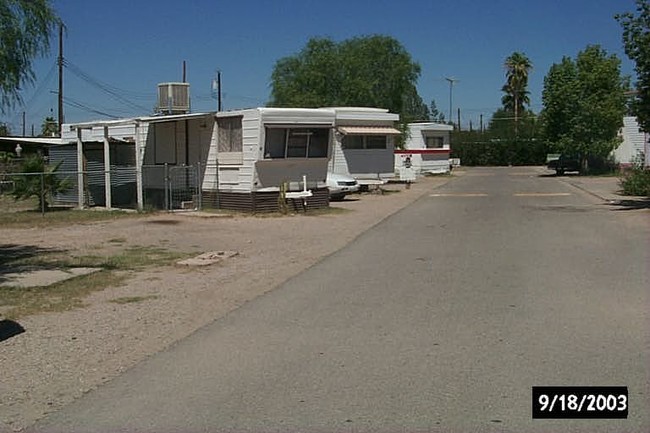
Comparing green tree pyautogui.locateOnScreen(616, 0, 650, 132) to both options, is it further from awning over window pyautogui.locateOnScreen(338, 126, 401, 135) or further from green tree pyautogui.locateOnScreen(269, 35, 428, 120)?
green tree pyautogui.locateOnScreen(269, 35, 428, 120)

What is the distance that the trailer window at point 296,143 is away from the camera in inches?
894

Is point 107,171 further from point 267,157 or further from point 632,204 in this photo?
point 632,204

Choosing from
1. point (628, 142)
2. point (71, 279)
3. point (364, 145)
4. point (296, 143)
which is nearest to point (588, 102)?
point (628, 142)

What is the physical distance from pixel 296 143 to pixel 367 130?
1247cm

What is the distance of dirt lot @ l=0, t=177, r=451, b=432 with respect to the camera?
643cm

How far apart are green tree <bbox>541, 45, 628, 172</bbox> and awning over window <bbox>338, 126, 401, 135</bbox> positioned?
17.6m

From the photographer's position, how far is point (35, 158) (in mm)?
24781

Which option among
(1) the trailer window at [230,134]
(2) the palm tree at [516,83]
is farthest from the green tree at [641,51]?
(2) the palm tree at [516,83]

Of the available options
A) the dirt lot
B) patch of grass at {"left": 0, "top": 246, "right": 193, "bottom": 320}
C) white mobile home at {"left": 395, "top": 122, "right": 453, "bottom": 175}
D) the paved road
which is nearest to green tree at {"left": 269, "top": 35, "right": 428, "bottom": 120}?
white mobile home at {"left": 395, "top": 122, "right": 453, "bottom": 175}

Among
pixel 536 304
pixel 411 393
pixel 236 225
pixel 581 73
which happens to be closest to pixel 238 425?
pixel 411 393

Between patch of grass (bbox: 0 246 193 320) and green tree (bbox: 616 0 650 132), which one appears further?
green tree (bbox: 616 0 650 132)

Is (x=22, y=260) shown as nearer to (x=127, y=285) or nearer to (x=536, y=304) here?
(x=127, y=285)

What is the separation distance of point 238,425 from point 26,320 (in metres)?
4.36

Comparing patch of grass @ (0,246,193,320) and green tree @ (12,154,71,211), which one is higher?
green tree @ (12,154,71,211)
